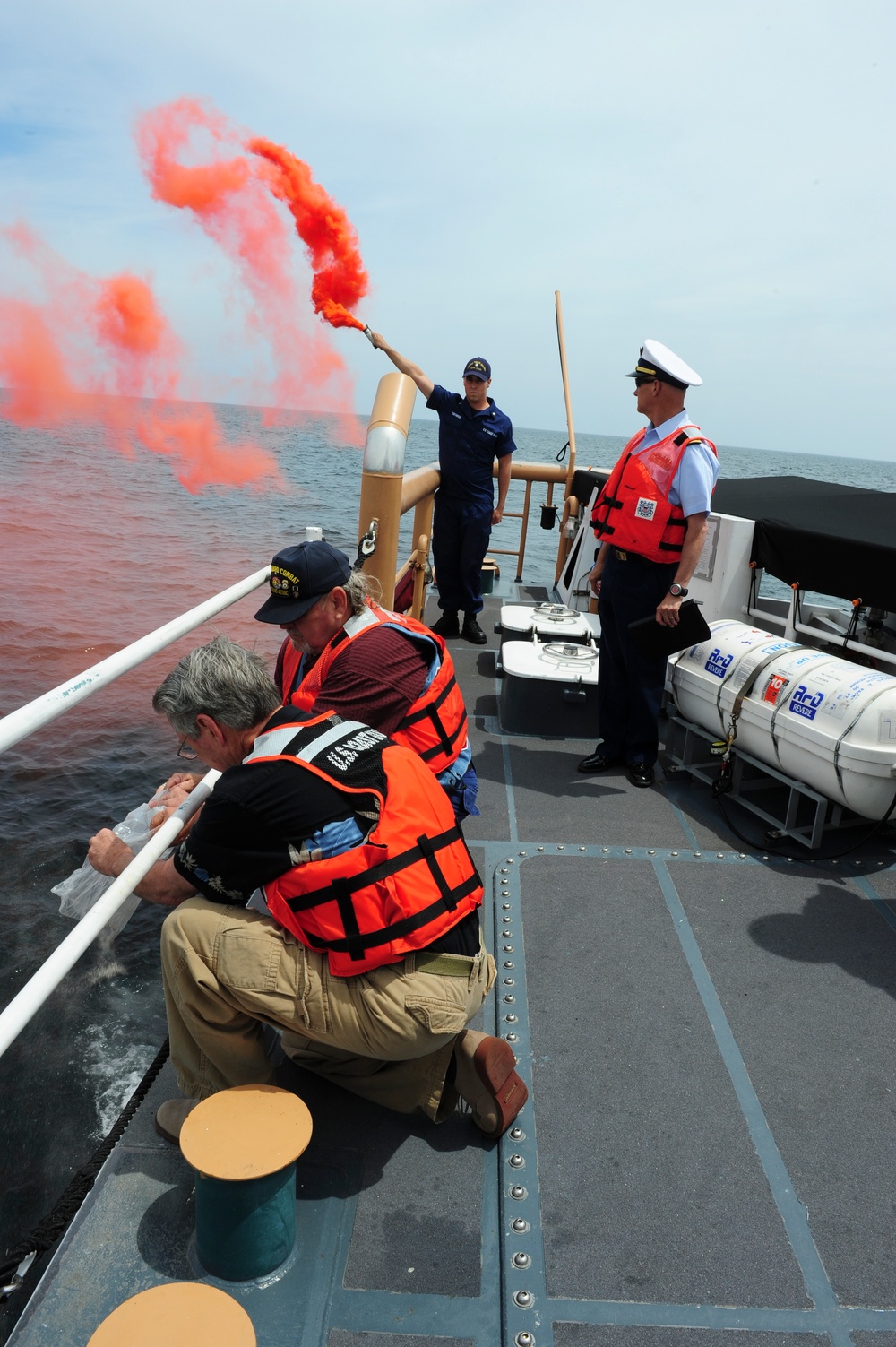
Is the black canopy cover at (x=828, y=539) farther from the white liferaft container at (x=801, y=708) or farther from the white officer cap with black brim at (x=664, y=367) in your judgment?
the white officer cap with black brim at (x=664, y=367)

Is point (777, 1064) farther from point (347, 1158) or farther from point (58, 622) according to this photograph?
point (58, 622)

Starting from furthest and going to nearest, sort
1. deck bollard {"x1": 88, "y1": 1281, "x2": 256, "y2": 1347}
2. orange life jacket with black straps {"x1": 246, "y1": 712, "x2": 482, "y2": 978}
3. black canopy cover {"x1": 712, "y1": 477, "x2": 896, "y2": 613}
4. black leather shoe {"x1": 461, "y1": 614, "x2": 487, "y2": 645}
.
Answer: black leather shoe {"x1": 461, "y1": 614, "x2": 487, "y2": 645} → black canopy cover {"x1": 712, "y1": 477, "x2": 896, "y2": 613} → orange life jacket with black straps {"x1": 246, "y1": 712, "x2": 482, "y2": 978} → deck bollard {"x1": 88, "y1": 1281, "x2": 256, "y2": 1347}

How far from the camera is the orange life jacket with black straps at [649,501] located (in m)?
3.64

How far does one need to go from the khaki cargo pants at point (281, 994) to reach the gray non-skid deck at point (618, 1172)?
0.31 metres

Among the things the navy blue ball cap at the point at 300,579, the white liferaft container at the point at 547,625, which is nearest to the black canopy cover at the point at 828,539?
the white liferaft container at the point at 547,625

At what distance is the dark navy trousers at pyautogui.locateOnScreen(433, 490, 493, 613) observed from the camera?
18.8 feet

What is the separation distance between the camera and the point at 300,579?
2.34 metres

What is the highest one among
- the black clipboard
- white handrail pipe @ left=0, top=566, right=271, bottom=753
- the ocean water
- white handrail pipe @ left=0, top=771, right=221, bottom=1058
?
white handrail pipe @ left=0, top=566, right=271, bottom=753

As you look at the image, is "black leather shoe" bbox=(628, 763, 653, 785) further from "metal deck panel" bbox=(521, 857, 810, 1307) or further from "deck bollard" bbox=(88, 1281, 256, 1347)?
"deck bollard" bbox=(88, 1281, 256, 1347)

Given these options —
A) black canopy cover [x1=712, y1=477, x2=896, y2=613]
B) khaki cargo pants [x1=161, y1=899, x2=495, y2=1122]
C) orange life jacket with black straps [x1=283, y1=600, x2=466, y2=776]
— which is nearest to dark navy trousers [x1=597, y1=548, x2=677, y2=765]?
black canopy cover [x1=712, y1=477, x2=896, y2=613]

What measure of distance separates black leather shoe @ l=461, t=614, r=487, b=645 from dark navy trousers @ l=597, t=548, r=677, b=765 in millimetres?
2172

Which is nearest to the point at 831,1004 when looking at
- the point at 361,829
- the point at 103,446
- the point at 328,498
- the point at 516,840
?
the point at 516,840

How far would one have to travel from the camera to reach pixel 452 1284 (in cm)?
164

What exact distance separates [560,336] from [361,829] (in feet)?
22.3
